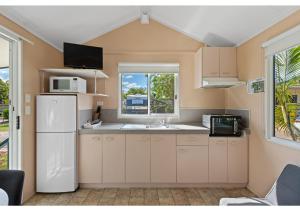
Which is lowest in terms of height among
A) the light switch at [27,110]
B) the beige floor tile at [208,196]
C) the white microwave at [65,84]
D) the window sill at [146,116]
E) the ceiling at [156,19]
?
the beige floor tile at [208,196]

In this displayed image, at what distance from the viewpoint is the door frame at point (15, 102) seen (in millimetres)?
3080

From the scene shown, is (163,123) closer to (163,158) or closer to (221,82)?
(163,158)

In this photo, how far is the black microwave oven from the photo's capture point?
149 inches

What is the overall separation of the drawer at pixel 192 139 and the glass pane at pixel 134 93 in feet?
3.57

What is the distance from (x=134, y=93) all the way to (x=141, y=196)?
6.18ft

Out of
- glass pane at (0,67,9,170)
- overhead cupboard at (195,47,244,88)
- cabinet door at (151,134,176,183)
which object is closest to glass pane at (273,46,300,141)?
overhead cupboard at (195,47,244,88)

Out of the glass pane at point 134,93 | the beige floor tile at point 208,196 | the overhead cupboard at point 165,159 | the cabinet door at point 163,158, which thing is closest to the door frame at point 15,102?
the overhead cupboard at point 165,159

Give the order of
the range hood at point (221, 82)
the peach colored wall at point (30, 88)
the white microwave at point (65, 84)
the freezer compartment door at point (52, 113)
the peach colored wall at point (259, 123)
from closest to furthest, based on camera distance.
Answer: the peach colored wall at point (259, 123), the peach colored wall at point (30, 88), the freezer compartment door at point (52, 113), the white microwave at point (65, 84), the range hood at point (221, 82)

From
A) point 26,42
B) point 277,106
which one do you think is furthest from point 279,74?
point 26,42

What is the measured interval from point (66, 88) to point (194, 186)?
2.37 m

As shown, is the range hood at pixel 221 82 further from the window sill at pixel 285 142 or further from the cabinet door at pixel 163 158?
the window sill at pixel 285 142

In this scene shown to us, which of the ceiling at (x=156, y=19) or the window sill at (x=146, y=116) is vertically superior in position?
the ceiling at (x=156, y=19)

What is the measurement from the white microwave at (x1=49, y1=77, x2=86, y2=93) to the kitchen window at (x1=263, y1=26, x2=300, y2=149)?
255 centimetres

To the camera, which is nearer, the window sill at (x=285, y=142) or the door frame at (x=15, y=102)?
the window sill at (x=285, y=142)
